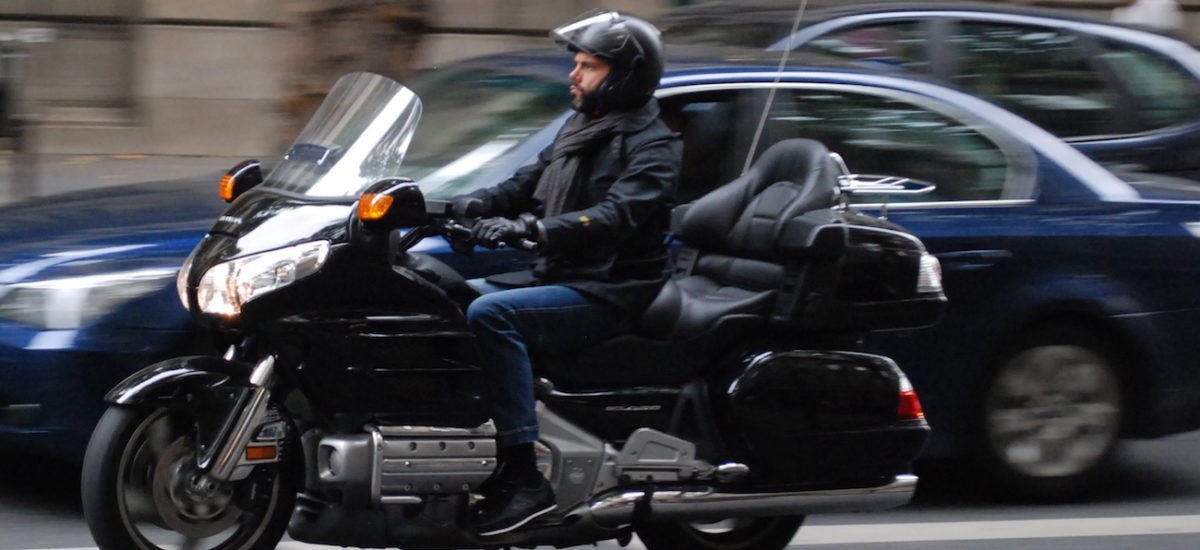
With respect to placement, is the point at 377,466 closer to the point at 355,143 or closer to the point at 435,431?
the point at 435,431

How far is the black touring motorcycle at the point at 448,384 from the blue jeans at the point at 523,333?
0.04m

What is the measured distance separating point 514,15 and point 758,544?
1008 cm

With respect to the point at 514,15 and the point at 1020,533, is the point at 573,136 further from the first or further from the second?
the point at 514,15

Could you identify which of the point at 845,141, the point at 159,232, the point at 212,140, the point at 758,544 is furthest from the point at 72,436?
the point at 212,140

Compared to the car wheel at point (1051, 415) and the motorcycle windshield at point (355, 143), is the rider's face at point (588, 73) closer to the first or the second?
the motorcycle windshield at point (355, 143)

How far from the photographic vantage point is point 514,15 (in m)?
14.7

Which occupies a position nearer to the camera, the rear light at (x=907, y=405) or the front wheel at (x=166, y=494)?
the front wheel at (x=166, y=494)

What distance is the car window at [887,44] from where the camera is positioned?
24.8 feet

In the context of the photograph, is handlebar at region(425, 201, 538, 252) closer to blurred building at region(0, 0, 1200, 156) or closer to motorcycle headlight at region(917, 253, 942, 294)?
motorcycle headlight at region(917, 253, 942, 294)

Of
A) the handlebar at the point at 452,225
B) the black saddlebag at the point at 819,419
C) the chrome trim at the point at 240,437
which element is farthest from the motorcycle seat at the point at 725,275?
the chrome trim at the point at 240,437

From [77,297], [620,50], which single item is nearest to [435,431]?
[620,50]

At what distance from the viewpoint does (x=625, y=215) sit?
14.6 ft

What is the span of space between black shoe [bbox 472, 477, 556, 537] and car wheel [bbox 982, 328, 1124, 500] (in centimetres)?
207

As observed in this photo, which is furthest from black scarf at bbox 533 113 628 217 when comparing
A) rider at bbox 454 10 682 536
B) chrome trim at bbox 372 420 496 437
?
chrome trim at bbox 372 420 496 437
